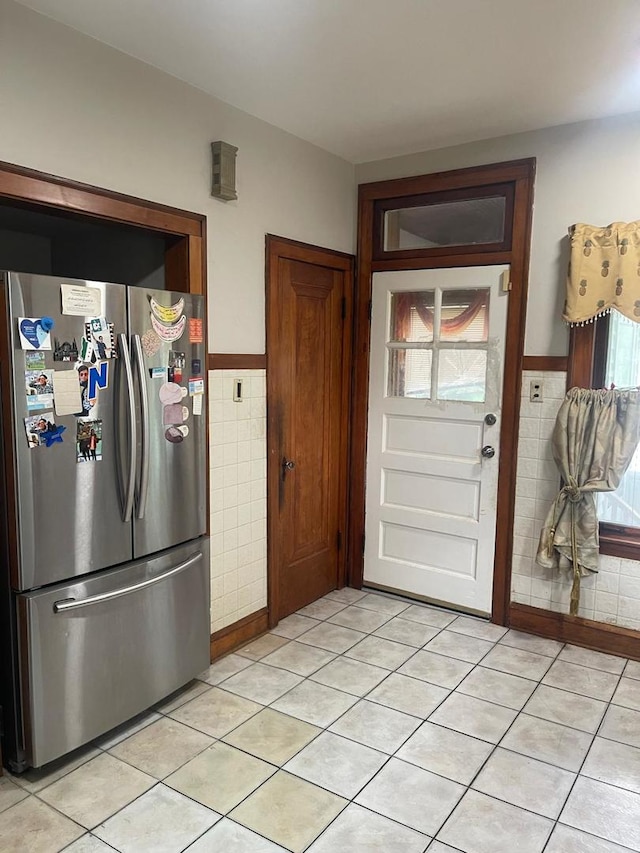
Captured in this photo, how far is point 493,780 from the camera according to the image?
227 cm

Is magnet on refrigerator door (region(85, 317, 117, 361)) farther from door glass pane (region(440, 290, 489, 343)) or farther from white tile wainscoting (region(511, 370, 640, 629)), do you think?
white tile wainscoting (region(511, 370, 640, 629))

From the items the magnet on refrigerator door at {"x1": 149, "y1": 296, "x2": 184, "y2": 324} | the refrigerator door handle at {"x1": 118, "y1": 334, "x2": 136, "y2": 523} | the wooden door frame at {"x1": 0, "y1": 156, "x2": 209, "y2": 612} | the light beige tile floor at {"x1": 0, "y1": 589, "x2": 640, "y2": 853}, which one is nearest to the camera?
the light beige tile floor at {"x1": 0, "y1": 589, "x2": 640, "y2": 853}

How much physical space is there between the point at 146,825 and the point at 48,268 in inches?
143

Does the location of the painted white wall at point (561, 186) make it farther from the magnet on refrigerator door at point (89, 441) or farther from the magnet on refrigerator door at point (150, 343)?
the magnet on refrigerator door at point (89, 441)

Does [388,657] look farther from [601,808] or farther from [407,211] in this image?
[407,211]

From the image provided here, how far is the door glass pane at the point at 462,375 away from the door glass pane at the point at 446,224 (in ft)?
2.02

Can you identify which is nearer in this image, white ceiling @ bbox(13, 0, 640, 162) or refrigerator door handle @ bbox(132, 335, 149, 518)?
white ceiling @ bbox(13, 0, 640, 162)

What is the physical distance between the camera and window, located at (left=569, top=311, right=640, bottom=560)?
312 cm

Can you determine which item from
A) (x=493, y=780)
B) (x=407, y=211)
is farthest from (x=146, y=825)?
(x=407, y=211)

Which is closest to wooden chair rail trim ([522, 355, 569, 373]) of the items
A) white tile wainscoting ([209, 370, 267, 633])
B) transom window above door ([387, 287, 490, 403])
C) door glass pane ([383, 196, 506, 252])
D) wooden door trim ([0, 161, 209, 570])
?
transom window above door ([387, 287, 490, 403])

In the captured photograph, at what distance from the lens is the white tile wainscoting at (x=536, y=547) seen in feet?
10.5

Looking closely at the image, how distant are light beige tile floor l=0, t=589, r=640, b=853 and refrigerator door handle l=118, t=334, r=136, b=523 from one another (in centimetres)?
92

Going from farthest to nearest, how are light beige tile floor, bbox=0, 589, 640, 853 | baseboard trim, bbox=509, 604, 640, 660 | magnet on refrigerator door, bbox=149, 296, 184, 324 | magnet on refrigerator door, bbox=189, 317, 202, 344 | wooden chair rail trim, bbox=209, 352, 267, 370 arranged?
baseboard trim, bbox=509, 604, 640, 660, wooden chair rail trim, bbox=209, 352, 267, 370, magnet on refrigerator door, bbox=189, 317, 202, 344, magnet on refrigerator door, bbox=149, 296, 184, 324, light beige tile floor, bbox=0, 589, 640, 853

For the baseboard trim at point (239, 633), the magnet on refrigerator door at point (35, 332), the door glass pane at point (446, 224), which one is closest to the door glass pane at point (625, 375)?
the door glass pane at point (446, 224)
